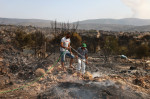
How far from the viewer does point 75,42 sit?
19.1m

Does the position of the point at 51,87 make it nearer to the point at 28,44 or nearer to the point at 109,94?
the point at 109,94

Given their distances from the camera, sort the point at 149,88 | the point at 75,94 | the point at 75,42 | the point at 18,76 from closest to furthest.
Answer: the point at 75,94 < the point at 149,88 < the point at 18,76 < the point at 75,42

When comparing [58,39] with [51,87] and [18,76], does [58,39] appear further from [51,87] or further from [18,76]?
[51,87]

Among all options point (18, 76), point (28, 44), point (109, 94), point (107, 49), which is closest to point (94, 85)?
point (109, 94)

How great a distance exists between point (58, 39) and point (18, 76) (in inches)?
461

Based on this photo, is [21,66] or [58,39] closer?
[21,66]

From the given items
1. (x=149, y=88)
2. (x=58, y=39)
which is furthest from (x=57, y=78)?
(x=58, y=39)

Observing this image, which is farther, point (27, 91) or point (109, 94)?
point (27, 91)

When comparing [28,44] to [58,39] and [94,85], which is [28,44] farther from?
[94,85]

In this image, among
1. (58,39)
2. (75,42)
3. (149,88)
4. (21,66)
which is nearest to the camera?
(149,88)

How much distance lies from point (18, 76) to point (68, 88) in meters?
2.53

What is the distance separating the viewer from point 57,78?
570cm

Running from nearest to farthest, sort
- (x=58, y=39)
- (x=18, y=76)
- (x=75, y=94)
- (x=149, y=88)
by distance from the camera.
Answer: (x=75, y=94)
(x=149, y=88)
(x=18, y=76)
(x=58, y=39)

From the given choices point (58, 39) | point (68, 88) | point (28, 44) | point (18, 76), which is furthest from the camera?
point (58, 39)
